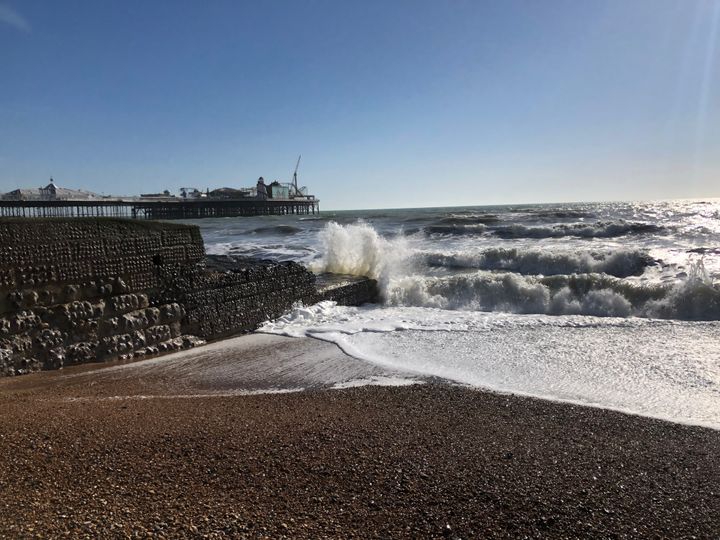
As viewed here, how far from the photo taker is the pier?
137 feet

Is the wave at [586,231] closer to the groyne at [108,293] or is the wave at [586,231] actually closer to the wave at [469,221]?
the wave at [469,221]

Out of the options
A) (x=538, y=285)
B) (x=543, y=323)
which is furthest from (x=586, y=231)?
(x=543, y=323)

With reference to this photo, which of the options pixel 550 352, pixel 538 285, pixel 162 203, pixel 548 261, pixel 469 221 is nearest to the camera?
pixel 550 352

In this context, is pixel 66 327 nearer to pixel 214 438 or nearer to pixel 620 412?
pixel 214 438

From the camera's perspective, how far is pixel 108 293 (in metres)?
5.85

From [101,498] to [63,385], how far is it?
9.71ft

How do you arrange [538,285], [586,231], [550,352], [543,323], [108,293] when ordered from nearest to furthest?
[108,293]
[550,352]
[543,323]
[538,285]
[586,231]

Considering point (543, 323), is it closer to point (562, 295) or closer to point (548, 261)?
point (562, 295)

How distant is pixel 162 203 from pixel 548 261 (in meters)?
47.8

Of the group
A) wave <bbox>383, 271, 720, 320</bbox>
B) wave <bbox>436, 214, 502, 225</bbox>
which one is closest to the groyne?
wave <bbox>383, 271, 720, 320</bbox>

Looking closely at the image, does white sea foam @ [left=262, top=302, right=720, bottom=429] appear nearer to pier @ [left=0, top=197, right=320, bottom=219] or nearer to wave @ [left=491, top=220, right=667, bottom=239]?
wave @ [left=491, top=220, right=667, bottom=239]

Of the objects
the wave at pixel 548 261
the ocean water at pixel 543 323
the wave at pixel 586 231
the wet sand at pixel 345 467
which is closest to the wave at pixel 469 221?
the wave at pixel 586 231

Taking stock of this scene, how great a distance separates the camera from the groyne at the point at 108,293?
504 cm

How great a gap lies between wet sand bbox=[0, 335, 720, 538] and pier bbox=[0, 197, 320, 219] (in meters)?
38.8
